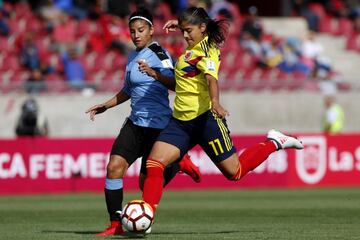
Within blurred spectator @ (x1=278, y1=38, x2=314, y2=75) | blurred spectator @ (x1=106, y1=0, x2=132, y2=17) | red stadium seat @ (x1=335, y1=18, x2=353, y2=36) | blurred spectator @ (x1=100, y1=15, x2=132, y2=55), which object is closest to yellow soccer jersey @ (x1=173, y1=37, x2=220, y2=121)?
blurred spectator @ (x1=100, y1=15, x2=132, y2=55)

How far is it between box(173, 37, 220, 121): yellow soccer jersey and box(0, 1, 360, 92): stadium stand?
44.7 feet

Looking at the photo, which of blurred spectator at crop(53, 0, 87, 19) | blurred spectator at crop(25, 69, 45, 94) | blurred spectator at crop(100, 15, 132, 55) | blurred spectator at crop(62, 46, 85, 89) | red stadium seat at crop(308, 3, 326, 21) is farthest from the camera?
red stadium seat at crop(308, 3, 326, 21)

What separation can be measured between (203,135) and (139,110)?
2.60ft

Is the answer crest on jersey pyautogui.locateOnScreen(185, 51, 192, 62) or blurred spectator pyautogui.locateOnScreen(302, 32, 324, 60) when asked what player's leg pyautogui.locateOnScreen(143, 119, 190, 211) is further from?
blurred spectator pyautogui.locateOnScreen(302, 32, 324, 60)

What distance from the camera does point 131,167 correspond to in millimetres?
21656

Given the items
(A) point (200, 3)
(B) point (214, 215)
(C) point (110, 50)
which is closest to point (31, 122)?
(C) point (110, 50)

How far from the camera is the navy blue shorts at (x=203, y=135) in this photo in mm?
11023

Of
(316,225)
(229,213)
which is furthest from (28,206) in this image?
(316,225)

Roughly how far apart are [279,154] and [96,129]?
5722mm

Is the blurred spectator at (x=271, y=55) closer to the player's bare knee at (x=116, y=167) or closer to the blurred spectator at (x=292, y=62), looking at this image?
the blurred spectator at (x=292, y=62)

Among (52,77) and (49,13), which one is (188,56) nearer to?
(52,77)

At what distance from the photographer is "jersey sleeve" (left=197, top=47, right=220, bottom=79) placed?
1073 cm

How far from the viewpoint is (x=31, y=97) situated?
24.8m

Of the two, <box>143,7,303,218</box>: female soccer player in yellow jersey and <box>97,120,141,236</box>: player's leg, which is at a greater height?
<box>143,7,303,218</box>: female soccer player in yellow jersey
